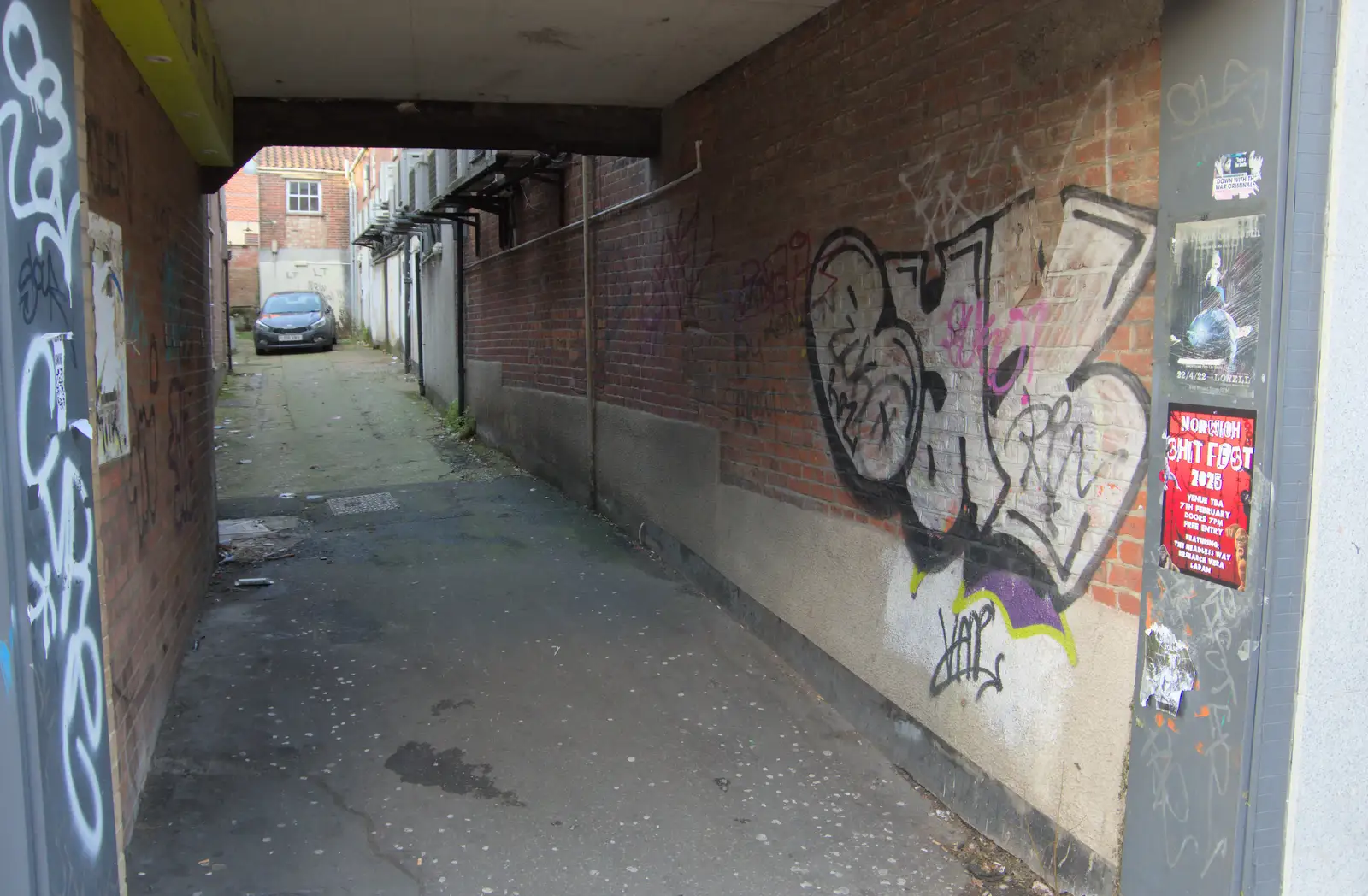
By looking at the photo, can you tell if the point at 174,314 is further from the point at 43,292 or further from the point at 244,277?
the point at 244,277

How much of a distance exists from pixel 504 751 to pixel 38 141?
3.02 m

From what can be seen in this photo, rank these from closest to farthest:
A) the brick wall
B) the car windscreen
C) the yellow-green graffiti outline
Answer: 1. the brick wall
2. the yellow-green graffiti outline
3. the car windscreen

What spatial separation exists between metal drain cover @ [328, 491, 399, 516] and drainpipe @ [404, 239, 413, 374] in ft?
33.7

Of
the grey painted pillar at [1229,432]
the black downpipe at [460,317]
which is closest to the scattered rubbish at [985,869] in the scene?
the grey painted pillar at [1229,432]

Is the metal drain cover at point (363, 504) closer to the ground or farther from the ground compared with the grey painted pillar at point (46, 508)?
closer to the ground

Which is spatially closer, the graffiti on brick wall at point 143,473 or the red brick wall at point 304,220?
the graffiti on brick wall at point 143,473

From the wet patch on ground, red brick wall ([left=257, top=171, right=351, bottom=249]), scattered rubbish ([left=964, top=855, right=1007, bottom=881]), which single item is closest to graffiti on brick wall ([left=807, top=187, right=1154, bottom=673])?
scattered rubbish ([left=964, top=855, right=1007, bottom=881])

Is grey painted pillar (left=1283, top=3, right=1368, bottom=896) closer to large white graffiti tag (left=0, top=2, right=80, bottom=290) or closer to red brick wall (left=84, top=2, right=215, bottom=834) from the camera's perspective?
large white graffiti tag (left=0, top=2, right=80, bottom=290)

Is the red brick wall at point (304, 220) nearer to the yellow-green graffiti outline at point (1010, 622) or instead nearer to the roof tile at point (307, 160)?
the roof tile at point (307, 160)

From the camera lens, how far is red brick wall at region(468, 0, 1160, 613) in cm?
307

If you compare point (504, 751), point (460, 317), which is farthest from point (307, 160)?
point (504, 751)

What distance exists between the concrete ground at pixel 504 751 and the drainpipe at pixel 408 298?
12.6 meters

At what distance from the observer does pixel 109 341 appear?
3631 mm

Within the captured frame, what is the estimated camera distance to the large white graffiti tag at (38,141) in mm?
2104
